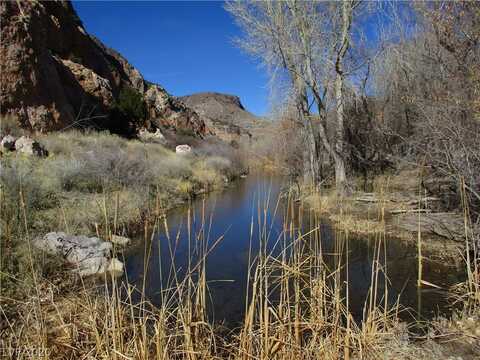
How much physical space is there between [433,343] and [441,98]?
3.72 metres

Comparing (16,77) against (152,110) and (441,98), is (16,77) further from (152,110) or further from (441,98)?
(152,110)

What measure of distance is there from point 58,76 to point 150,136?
27.5ft

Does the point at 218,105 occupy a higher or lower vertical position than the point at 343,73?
higher

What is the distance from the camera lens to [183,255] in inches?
249

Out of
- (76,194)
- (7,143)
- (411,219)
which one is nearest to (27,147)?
(7,143)

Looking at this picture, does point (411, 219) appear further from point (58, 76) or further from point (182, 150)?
point (58, 76)

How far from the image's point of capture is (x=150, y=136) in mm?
24797

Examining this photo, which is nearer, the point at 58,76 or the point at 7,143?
the point at 7,143

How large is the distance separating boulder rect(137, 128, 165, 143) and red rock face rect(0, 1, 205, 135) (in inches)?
80.7

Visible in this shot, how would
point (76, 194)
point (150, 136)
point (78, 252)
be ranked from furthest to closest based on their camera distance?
point (150, 136) → point (76, 194) → point (78, 252)

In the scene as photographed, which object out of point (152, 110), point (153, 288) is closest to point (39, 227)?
point (153, 288)

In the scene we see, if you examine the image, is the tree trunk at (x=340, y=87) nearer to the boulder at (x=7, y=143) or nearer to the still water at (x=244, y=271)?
the still water at (x=244, y=271)

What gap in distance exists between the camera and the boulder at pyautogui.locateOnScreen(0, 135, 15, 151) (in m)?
9.43

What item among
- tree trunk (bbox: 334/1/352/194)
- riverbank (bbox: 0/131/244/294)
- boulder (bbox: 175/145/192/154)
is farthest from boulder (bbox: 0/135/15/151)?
boulder (bbox: 175/145/192/154)
